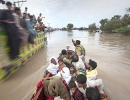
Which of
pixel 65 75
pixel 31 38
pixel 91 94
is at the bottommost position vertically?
pixel 65 75

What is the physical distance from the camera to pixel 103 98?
5.70 meters

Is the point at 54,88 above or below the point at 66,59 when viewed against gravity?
above

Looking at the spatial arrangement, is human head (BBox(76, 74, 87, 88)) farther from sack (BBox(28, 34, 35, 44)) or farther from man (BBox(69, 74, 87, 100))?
sack (BBox(28, 34, 35, 44))

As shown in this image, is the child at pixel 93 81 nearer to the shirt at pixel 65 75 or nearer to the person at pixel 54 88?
the shirt at pixel 65 75

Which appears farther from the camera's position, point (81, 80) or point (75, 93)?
point (75, 93)

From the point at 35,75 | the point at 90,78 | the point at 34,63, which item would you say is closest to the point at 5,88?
the point at 35,75

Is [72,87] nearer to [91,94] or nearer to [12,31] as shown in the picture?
[91,94]

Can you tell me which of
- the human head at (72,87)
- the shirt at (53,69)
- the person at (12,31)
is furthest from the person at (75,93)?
the person at (12,31)

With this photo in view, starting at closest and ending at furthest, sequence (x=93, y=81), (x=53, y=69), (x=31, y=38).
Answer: (x=31, y=38), (x=93, y=81), (x=53, y=69)

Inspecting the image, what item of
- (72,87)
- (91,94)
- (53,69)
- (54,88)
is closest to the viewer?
(91,94)

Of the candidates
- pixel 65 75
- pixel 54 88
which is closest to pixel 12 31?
pixel 54 88

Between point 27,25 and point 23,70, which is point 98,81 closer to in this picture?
point 27,25

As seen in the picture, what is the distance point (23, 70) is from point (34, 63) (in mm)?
1909

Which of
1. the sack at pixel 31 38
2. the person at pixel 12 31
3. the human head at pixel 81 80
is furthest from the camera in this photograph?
the human head at pixel 81 80
